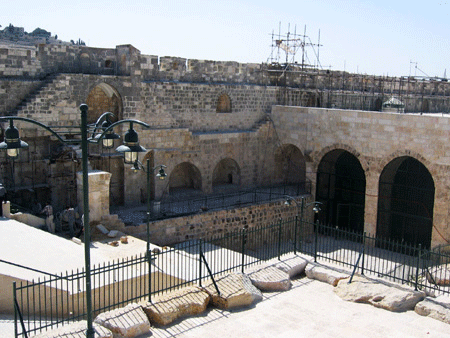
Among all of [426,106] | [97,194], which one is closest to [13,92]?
[97,194]

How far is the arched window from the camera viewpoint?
21297 millimetres

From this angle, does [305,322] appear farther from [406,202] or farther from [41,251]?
[406,202]

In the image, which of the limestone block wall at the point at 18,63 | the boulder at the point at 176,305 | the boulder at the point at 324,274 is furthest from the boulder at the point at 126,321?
the limestone block wall at the point at 18,63

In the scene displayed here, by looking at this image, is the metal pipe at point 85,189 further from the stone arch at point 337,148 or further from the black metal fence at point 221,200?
the stone arch at point 337,148

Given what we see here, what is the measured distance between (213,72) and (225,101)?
4.72 ft

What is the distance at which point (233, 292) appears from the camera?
424 inches

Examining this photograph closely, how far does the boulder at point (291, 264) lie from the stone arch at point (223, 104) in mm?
9645

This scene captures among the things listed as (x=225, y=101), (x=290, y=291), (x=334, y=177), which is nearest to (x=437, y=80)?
(x=334, y=177)

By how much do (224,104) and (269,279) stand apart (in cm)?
1106

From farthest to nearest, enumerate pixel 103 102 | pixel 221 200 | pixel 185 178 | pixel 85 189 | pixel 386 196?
pixel 185 178
pixel 221 200
pixel 386 196
pixel 103 102
pixel 85 189

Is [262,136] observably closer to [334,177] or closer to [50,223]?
[334,177]

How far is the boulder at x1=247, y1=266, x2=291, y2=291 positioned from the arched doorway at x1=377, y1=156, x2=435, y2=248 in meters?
8.37

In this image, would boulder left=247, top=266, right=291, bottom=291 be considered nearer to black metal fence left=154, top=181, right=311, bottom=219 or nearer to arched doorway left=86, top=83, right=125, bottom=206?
black metal fence left=154, top=181, right=311, bottom=219

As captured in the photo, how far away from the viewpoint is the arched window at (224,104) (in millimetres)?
21297
